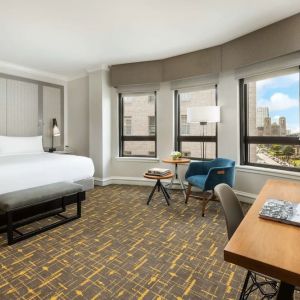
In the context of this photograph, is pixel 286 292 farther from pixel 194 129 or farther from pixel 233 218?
pixel 194 129

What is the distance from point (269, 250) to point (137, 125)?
4.52 metres

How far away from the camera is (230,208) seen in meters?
1.47

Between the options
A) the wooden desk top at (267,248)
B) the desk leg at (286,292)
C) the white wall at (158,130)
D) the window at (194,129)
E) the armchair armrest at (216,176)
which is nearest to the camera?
the wooden desk top at (267,248)

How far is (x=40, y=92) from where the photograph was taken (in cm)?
530

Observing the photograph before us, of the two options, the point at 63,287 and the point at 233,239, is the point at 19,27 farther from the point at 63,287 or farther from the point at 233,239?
the point at 233,239

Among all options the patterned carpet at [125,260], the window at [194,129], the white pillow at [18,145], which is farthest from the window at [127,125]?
the patterned carpet at [125,260]

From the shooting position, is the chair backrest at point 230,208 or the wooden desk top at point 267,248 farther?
the chair backrest at point 230,208

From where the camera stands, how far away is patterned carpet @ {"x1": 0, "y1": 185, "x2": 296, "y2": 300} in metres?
1.68

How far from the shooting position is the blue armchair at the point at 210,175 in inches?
127

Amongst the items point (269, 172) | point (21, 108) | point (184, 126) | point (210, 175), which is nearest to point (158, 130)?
point (184, 126)

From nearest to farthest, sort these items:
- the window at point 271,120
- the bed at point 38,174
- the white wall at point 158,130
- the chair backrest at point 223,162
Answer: the bed at point 38,174 → the window at point 271,120 → the chair backrest at point 223,162 → the white wall at point 158,130

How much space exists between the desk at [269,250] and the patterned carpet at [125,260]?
34.2 inches

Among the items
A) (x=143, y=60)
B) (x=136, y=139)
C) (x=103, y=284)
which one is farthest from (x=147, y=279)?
(x=143, y=60)

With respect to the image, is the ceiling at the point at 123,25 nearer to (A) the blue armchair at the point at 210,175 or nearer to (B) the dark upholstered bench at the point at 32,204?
(A) the blue armchair at the point at 210,175
